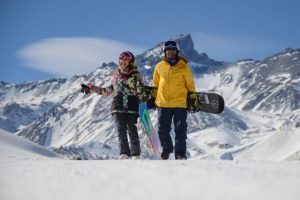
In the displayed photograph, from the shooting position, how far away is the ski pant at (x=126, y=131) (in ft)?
41.0

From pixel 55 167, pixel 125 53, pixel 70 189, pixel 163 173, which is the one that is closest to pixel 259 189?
pixel 163 173

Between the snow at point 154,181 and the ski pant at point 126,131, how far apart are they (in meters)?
4.05

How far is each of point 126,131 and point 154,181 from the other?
6024mm

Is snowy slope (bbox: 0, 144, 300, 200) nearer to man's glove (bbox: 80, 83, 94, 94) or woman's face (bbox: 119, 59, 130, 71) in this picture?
woman's face (bbox: 119, 59, 130, 71)

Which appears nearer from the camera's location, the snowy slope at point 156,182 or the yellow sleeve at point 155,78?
the snowy slope at point 156,182

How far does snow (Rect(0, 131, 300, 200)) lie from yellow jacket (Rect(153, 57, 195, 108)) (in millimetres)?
3731

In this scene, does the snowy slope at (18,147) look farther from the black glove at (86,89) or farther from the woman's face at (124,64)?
the woman's face at (124,64)

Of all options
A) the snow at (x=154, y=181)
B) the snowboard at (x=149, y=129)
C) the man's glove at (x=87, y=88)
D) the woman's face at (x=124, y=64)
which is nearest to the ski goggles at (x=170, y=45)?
the woman's face at (x=124, y=64)

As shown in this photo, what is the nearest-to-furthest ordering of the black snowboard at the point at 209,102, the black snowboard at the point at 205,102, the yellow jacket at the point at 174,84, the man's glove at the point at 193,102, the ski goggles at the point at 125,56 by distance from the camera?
the yellow jacket at the point at 174,84, the man's glove at the point at 193,102, the ski goggles at the point at 125,56, the black snowboard at the point at 205,102, the black snowboard at the point at 209,102

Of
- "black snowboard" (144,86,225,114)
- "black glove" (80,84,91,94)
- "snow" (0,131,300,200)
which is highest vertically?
"snow" (0,131,300,200)

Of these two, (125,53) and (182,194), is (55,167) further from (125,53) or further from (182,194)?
(125,53)

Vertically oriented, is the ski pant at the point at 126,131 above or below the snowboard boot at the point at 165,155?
above

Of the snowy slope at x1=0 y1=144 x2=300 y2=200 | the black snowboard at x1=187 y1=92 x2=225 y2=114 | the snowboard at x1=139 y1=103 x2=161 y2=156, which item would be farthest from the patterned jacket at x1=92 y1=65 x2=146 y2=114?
the snowy slope at x1=0 y1=144 x2=300 y2=200

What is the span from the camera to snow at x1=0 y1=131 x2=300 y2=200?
19.9ft
